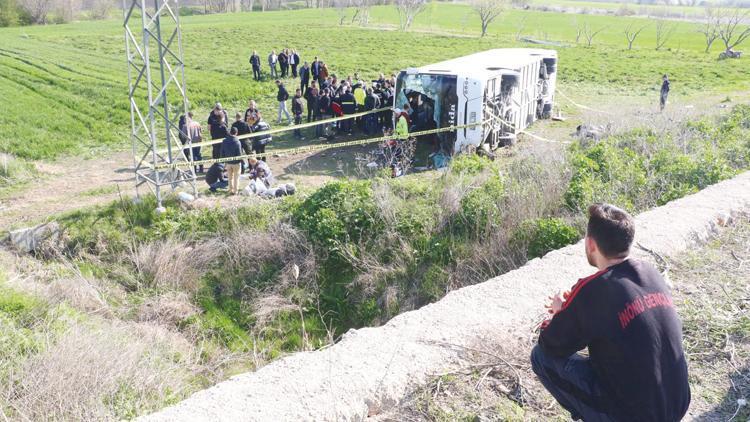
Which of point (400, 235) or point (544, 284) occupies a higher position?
point (544, 284)

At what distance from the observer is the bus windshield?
14.8m

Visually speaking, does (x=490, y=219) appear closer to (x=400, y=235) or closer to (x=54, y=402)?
(x=400, y=235)

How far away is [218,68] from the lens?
28656 mm

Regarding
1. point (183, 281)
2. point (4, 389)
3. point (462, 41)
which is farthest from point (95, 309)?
point (462, 41)

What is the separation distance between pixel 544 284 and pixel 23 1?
202 ft

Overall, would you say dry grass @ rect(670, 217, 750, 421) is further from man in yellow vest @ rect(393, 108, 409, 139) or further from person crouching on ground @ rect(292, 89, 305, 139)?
person crouching on ground @ rect(292, 89, 305, 139)

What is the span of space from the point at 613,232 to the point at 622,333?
0.52 metres

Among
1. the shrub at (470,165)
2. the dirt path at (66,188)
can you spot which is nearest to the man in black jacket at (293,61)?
the dirt path at (66,188)

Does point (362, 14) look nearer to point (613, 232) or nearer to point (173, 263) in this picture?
point (173, 263)

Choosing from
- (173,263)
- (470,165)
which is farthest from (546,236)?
(173,263)

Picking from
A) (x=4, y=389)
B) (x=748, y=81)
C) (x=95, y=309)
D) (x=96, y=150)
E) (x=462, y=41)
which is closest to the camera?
(x=4, y=389)

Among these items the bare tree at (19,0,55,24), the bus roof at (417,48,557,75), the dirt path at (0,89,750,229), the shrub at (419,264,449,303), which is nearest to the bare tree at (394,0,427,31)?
the bare tree at (19,0,55,24)

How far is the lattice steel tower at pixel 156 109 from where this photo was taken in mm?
10673

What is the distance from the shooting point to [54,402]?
4930mm
